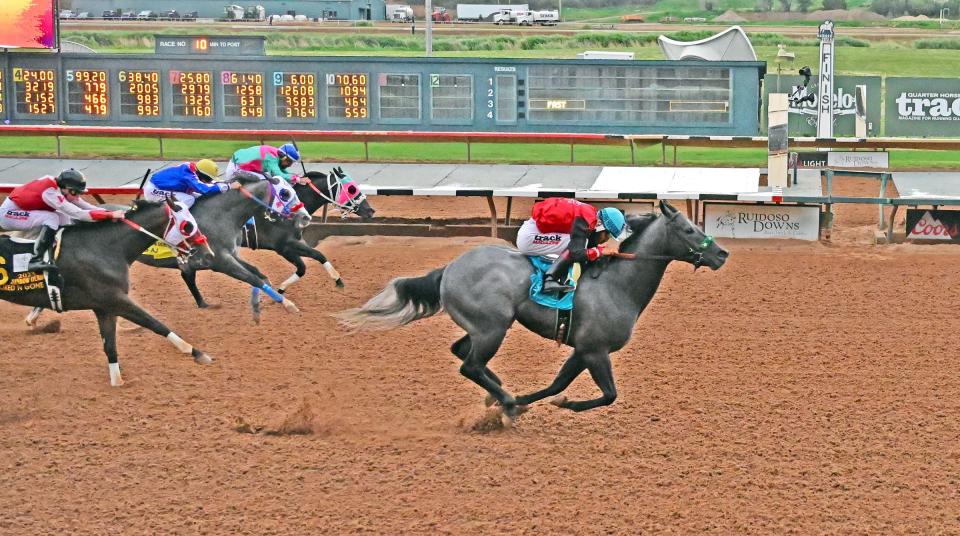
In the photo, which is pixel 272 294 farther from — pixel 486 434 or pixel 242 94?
pixel 242 94

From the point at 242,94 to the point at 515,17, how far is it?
1653 inches

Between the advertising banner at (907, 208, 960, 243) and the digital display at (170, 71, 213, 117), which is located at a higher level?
the digital display at (170, 71, 213, 117)

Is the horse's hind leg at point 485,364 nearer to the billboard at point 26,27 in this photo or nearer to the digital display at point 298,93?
the digital display at point 298,93

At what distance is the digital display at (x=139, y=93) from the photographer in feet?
73.9

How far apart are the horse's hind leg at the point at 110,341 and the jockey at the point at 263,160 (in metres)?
3.24

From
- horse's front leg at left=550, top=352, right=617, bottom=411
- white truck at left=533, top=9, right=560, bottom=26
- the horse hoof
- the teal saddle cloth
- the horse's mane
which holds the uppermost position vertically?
white truck at left=533, top=9, right=560, bottom=26

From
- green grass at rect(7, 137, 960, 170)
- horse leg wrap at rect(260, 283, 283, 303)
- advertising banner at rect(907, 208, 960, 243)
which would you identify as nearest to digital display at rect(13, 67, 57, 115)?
green grass at rect(7, 137, 960, 170)

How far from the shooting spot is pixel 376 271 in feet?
48.5

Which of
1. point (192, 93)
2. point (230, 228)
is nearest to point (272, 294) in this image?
point (230, 228)

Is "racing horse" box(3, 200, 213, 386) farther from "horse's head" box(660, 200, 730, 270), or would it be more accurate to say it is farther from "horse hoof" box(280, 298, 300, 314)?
"horse's head" box(660, 200, 730, 270)

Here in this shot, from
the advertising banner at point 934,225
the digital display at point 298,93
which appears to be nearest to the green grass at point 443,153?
the digital display at point 298,93

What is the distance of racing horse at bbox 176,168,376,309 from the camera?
507 inches

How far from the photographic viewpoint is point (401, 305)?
28.7 feet

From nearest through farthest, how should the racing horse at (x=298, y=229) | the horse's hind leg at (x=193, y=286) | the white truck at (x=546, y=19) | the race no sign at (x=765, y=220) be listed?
the horse's hind leg at (x=193, y=286)
the racing horse at (x=298, y=229)
the race no sign at (x=765, y=220)
the white truck at (x=546, y=19)
